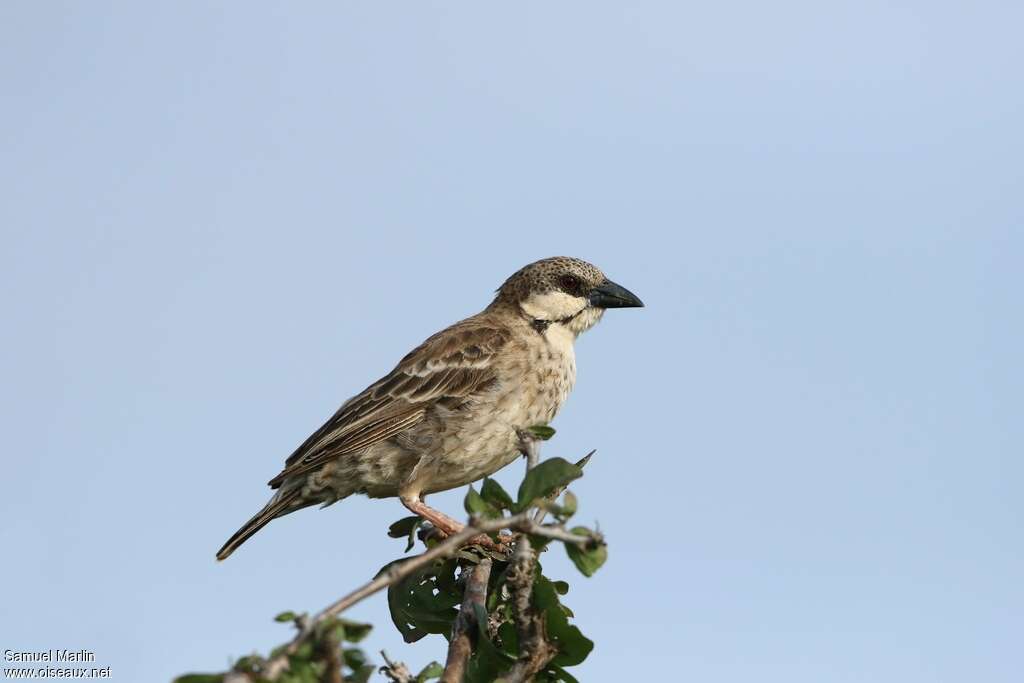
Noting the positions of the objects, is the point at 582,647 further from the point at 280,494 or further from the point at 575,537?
the point at 280,494

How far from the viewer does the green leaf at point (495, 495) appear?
463 centimetres

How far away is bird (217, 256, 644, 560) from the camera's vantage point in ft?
29.0

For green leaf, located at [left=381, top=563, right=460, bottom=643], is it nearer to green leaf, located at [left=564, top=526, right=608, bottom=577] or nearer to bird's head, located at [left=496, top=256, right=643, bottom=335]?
green leaf, located at [left=564, top=526, right=608, bottom=577]

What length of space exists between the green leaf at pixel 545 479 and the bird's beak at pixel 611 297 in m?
5.94

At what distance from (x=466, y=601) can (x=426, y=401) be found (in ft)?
12.4

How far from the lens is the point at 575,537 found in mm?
3566

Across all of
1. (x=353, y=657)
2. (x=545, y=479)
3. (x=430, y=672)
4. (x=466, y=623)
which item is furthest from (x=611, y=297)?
(x=353, y=657)

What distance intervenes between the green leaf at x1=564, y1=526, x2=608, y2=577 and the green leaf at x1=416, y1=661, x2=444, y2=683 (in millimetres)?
727

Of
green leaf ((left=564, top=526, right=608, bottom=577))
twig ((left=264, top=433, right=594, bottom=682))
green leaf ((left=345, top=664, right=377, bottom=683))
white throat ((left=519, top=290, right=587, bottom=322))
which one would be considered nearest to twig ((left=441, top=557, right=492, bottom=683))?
twig ((left=264, top=433, right=594, bottom=682))

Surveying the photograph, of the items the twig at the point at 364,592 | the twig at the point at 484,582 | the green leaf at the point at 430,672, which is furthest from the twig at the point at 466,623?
the twig at the point at 364,592

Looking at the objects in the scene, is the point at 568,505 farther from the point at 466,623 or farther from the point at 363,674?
the point at 466,623

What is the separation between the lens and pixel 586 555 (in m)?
3.66

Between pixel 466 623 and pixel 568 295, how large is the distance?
17.4 feet

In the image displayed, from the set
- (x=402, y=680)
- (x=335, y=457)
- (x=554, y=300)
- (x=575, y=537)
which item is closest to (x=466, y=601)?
(x=402, y=680)
